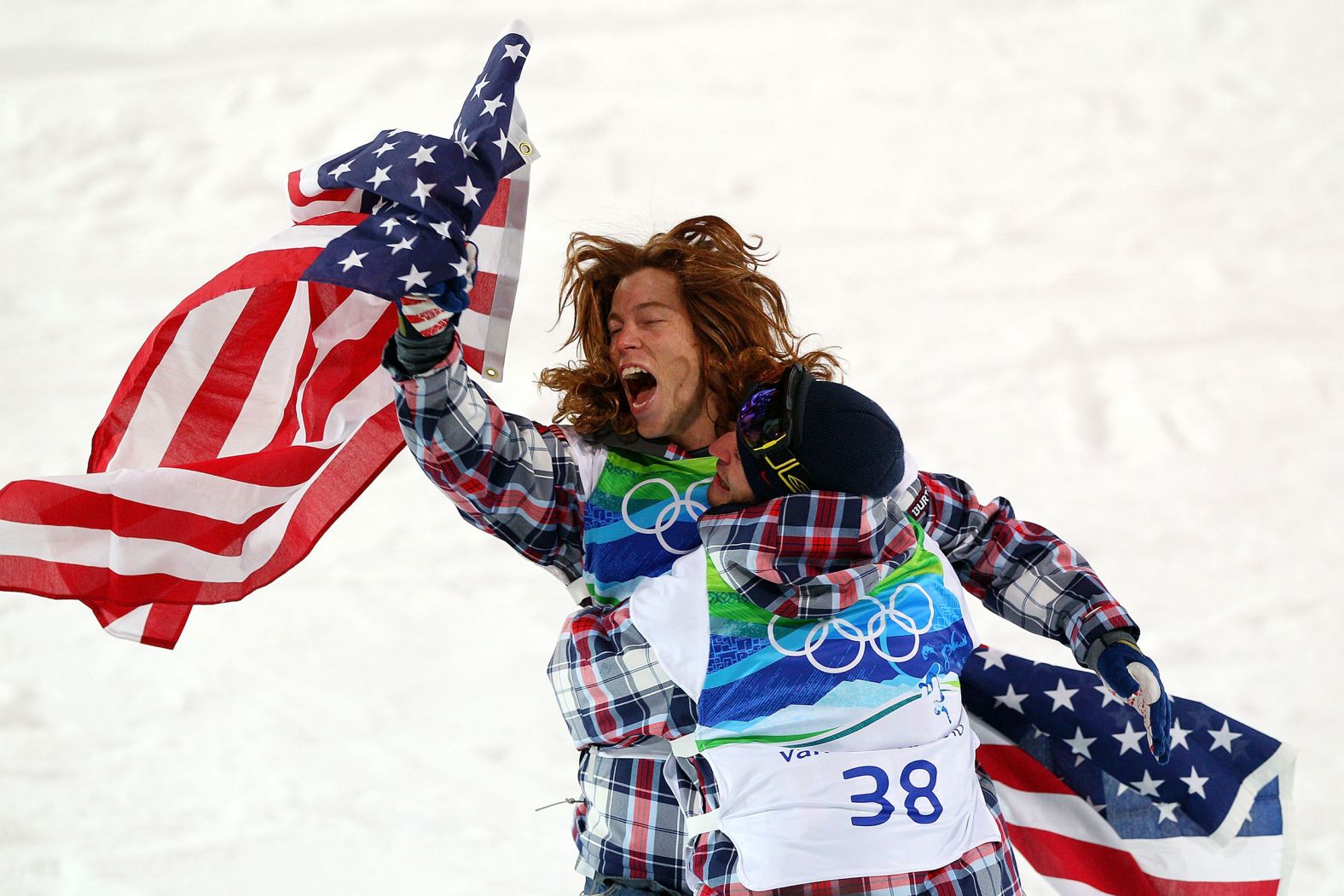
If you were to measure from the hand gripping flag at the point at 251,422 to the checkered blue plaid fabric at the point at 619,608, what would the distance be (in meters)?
0.22

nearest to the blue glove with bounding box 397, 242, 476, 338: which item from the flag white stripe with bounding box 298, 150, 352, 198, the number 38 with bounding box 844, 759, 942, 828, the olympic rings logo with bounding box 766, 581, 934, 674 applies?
the flag white stripe with bounding box 298, 150, 352, 198

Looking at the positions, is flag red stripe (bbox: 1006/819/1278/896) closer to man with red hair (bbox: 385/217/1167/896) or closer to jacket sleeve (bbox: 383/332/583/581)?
man with red hair (bbox: 385/217/1167/896)

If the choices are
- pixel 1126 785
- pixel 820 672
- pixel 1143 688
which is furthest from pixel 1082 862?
pixel 820 672

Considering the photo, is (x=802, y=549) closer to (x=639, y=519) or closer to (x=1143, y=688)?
(x=639, y=519)

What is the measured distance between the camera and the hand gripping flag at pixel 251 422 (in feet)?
5.23

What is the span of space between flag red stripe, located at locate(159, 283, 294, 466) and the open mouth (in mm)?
484

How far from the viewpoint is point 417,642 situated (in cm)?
289

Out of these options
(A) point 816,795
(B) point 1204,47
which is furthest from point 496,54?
(B) point 1204,47

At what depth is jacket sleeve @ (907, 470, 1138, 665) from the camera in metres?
1.79

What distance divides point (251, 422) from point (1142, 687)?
1.29m

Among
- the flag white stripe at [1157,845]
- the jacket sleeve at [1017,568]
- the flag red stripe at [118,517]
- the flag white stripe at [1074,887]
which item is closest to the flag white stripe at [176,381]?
the flag red stripe at [118,517]

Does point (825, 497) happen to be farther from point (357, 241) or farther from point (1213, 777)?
point (1213, 777)

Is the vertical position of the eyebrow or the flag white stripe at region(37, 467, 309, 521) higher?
the eyebrow

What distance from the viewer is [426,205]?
57.1 inches
